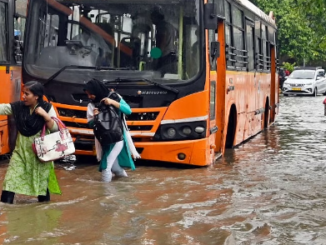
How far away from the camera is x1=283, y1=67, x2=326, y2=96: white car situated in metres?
41.9

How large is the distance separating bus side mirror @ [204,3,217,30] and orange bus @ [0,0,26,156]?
2.99m

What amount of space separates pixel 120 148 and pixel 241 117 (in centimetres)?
528

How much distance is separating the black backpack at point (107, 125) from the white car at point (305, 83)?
3278 centimetres

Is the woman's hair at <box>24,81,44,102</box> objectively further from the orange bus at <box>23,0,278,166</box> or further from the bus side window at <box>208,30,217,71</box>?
the bus side window at <box>208,30,217,71</box>

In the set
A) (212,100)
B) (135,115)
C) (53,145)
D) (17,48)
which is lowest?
(53,145)

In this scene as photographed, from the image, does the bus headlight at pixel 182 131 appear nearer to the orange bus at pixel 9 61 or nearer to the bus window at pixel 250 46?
the orange bus at pixel 9 61

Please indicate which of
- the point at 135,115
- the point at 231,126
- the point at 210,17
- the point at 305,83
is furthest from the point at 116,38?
the point at 305,83

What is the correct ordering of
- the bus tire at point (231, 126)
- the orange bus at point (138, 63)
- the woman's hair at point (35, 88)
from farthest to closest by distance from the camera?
the bus tire at point (231, 126) → the orange bus at point (138, 63) → the woman's hair at point (35, 88)

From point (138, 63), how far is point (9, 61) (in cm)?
217

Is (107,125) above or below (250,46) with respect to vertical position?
below

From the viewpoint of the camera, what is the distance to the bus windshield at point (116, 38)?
11.1 m

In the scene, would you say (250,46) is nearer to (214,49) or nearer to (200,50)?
(214,49)

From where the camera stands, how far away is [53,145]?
26.6 ft

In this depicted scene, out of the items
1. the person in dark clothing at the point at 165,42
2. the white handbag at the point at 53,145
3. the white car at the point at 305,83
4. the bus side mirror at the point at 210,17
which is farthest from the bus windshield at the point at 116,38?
the white car at the point at 305,83
